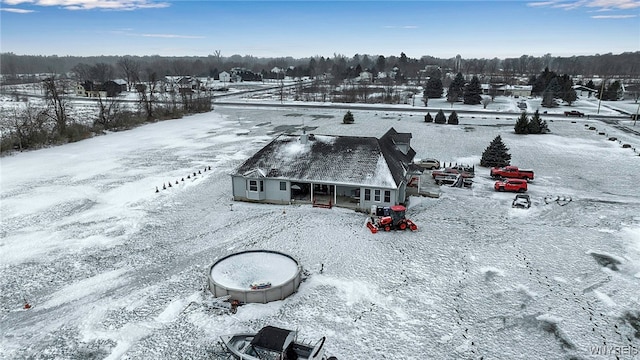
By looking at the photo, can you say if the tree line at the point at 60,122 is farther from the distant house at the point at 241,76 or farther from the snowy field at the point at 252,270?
the distant house at the point at 241,76

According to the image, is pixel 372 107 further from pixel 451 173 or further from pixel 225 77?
pixel 225 77

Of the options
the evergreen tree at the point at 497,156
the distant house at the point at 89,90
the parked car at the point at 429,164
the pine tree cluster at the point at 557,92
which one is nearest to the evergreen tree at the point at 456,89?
the pine tree cluster at the point at 557,92

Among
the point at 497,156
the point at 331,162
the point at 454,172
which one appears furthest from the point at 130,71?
the point at 497,156

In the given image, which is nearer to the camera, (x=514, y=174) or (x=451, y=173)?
(x=514, y=174)

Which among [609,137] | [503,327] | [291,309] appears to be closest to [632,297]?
[503,327]

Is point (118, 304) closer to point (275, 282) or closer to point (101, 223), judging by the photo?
point (275, 282)

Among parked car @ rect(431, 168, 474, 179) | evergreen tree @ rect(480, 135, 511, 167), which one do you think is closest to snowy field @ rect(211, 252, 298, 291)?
parked car @ rect(431, 168, 474, 179)

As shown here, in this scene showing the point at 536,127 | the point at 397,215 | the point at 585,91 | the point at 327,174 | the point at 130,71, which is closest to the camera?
the point at 397,215

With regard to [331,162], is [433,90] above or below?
above
